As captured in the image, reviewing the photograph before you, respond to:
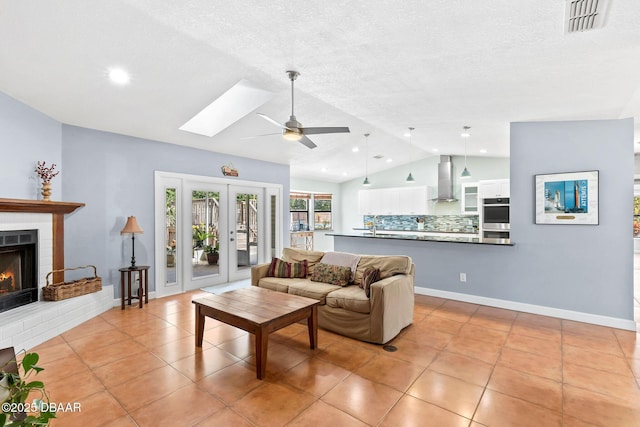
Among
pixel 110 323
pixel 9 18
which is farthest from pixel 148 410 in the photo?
pixel 9 18

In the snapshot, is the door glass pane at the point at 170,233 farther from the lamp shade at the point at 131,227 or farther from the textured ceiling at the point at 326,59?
the textured ceiling at the point at 326,59

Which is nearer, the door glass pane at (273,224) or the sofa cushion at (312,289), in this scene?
the sofa cushion at (312,289)

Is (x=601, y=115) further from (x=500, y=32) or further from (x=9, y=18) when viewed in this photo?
(x=9, y=18)

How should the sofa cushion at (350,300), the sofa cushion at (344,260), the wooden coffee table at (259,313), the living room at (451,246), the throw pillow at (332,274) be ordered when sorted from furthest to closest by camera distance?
the sofa cushion at (344,260), the throw pillow at (332,274), the living room at (451,246), the sofa cushion at (350,300), the wooden coffee table at (259,313)

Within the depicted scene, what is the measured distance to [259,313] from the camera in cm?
274

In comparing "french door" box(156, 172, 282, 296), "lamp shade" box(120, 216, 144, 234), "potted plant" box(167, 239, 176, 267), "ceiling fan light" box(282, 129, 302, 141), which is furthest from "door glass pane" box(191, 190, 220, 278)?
"ceiling fan light" box(282, 129, 302, 141)

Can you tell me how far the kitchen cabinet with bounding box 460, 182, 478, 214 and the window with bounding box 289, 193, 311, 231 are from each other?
4250 millimetres

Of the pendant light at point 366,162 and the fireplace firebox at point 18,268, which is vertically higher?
the pendant light at point 366,162

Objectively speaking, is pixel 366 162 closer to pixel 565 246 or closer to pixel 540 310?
pixel 565 246

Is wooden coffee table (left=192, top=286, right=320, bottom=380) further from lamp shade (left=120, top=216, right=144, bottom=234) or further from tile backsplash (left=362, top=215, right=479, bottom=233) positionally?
tile backsplash (left=362, top=215, right=479, bottom=233)

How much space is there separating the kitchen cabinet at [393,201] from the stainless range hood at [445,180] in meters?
0.43

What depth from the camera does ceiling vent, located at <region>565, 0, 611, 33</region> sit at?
1.84 m

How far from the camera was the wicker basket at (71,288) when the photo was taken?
3594 millimetres

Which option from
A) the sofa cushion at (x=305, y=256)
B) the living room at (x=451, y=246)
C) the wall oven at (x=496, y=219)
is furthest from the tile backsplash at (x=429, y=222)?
the sofa cushion at (x=305, y=256)
